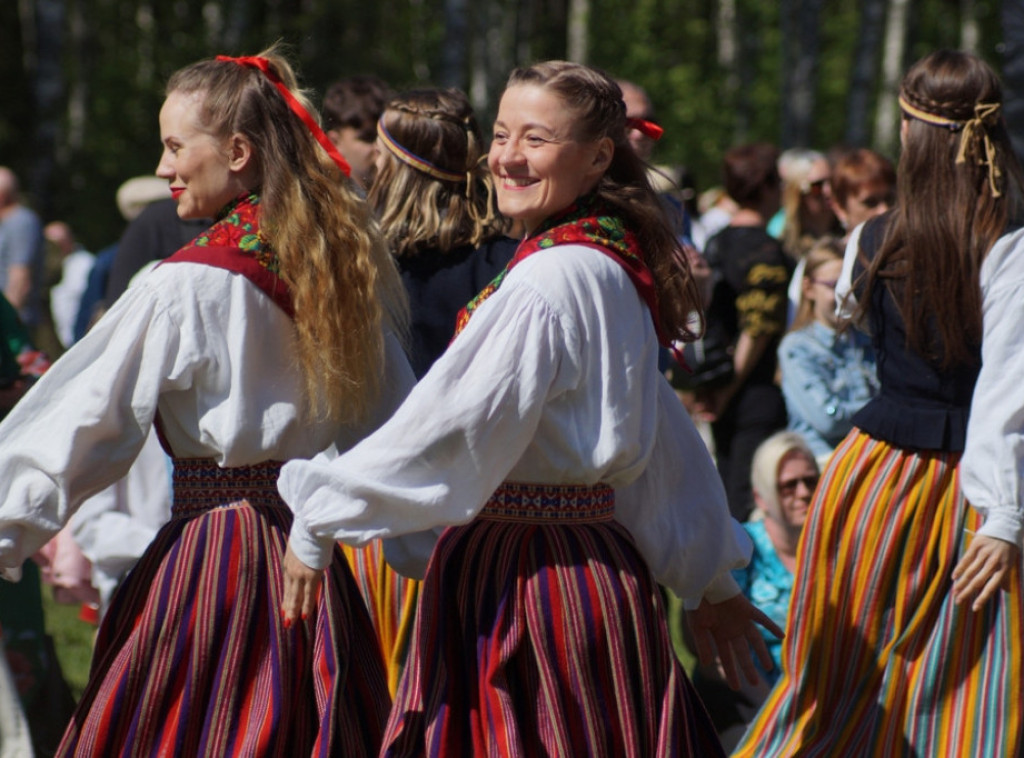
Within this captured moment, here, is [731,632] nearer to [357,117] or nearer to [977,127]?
[977,127]

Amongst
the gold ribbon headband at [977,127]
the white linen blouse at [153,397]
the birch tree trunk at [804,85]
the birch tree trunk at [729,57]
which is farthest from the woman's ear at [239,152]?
the birch tree trunk at [729,57]

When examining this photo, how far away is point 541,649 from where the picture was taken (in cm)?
269

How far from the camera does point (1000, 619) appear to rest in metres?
3.50

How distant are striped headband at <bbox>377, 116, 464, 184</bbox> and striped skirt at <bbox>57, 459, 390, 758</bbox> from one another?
1.18 meters

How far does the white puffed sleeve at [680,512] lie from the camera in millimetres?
2953

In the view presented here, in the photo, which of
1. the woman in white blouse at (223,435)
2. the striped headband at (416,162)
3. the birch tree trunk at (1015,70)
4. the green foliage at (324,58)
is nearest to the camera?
the woman in white blouse at (223,435)

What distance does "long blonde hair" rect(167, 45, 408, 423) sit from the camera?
298 cm

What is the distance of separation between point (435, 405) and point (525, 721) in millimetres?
546

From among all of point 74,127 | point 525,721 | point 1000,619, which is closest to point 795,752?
point 1000,619

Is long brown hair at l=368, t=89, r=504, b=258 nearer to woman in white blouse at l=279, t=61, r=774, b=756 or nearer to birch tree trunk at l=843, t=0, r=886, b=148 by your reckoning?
woman in white blouse at l=279, t=61, r=774, b=756

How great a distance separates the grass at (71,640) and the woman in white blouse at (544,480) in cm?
281

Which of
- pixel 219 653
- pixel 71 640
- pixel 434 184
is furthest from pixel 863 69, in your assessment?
pixel 219 653

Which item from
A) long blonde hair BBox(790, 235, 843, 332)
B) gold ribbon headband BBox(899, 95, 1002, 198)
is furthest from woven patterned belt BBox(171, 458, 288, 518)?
long blonde hair BBox(790, 235, 843, 332)

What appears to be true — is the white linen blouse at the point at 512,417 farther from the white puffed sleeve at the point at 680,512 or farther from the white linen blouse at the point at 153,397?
the white linen blouse at the point at 153,397
